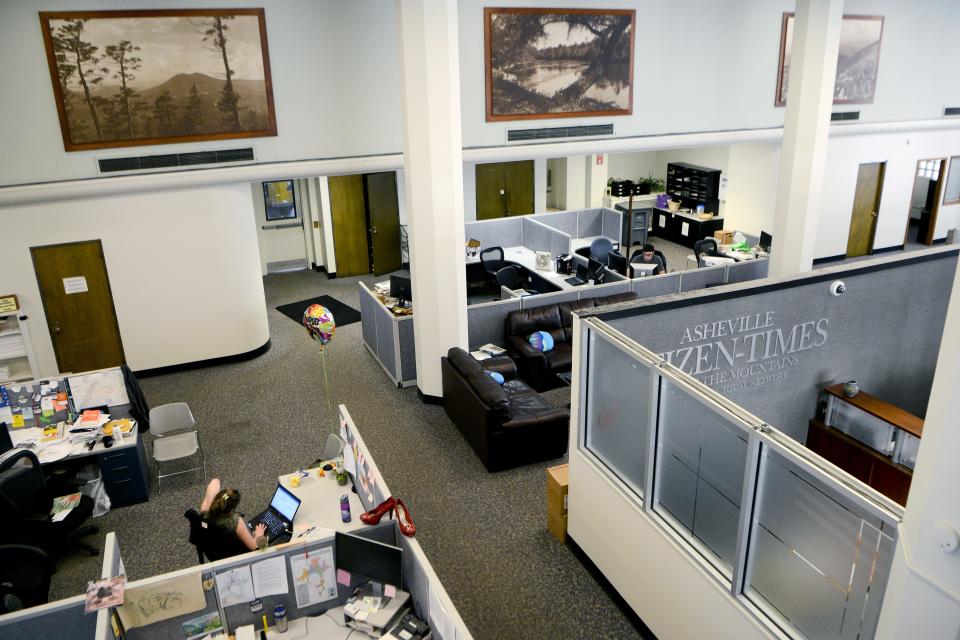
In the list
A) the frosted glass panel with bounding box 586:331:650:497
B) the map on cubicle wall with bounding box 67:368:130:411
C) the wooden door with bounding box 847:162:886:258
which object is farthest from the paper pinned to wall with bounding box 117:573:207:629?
the wooden door with bounding box 847:162:886:258

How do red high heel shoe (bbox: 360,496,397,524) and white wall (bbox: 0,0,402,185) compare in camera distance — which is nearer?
red high heel shoe (bbox: 360,496,397,524)

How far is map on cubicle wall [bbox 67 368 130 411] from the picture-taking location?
253 inches

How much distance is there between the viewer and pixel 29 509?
17.1ft

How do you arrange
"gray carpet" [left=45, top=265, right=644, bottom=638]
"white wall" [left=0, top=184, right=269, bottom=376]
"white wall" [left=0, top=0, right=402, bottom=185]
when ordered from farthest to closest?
"white wall" [left=0, top=184, right=269, bottom=376]
"white wall" [left=0, top=0, right=402, bottom=185]
"gray carpet" [left=45, top=265, right=644, bottom=638]

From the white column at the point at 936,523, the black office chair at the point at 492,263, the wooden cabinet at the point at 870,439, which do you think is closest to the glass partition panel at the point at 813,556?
the white column at the point at 936,523

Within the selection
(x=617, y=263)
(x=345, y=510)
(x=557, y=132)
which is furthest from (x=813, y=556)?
(x=617, y=263)

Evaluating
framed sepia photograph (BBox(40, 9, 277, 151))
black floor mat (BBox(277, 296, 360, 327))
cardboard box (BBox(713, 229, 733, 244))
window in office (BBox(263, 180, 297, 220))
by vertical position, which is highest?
framed sepia photograph (BBox(40, 9, 277, 151))

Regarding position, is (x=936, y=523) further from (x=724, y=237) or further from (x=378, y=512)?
(x=724, y=237)

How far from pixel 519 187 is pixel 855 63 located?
6520 millimetres

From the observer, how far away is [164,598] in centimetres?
364

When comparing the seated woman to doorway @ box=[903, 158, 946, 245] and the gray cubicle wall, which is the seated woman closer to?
the gray cubicle wall

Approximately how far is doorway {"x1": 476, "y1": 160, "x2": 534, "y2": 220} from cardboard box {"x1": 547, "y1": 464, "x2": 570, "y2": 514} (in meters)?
9.84

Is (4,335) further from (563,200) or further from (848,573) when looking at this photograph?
(563,200)

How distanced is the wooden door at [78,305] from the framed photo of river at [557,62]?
491 centimetres
